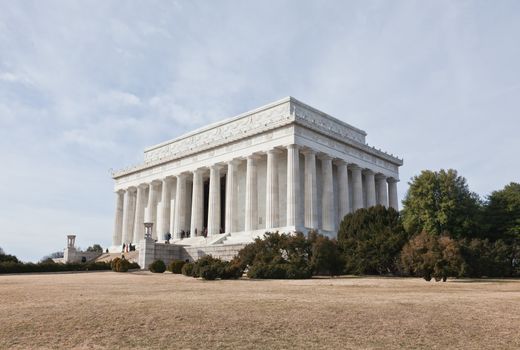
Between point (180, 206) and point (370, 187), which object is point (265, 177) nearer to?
point (180, 206)

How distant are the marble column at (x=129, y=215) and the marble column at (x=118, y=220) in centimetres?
190

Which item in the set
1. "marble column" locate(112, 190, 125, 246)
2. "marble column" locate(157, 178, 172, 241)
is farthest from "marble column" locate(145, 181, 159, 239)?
"marble column" locate(112, 190, 125, 246)

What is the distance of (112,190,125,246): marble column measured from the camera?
255ft

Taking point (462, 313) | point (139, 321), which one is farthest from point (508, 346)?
point (139, 321)

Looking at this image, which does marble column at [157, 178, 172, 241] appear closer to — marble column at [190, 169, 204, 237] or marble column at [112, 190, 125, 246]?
marble column at [190, 169, 204, 237]

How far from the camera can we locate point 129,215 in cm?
7762

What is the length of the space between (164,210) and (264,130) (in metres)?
21.9

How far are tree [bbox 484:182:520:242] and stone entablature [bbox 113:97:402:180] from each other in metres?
21.2

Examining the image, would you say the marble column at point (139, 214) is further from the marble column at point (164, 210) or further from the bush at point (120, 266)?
the bush at point (120, 266)

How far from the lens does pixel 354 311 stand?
14172 millimetres

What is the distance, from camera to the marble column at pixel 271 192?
54.2 meters

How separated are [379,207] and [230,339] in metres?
32.4

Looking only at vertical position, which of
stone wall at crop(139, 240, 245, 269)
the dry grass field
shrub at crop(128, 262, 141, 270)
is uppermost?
stone wall at crop(139, 240, 245, 269)

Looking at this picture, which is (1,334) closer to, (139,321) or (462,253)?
(139,321)
